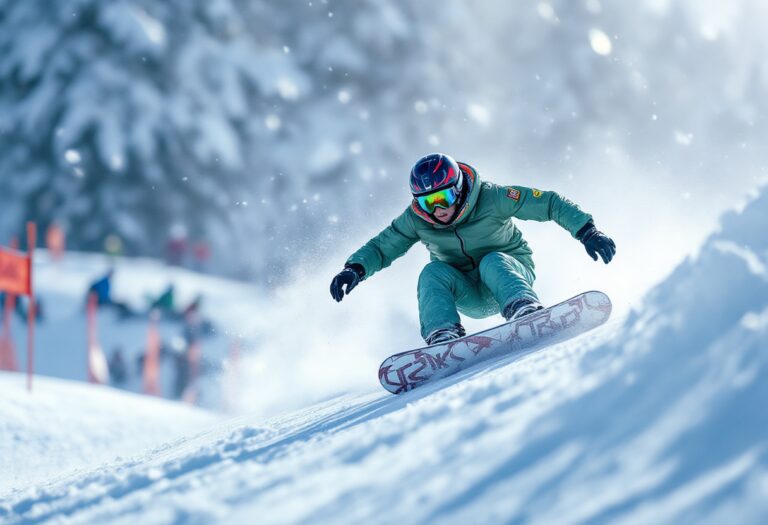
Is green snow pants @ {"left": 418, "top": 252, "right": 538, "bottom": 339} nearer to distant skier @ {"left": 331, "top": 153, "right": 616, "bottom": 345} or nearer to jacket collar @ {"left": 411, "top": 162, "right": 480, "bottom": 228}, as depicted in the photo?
distant skier @ {"left": 331, "top": 153, "right": 616, "bottom": 345}

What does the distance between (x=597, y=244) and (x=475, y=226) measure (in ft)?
2.43

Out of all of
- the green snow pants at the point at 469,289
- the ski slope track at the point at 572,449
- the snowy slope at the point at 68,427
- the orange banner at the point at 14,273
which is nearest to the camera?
the ski slope track at the point at 572,449

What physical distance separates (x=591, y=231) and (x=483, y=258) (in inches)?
25.0

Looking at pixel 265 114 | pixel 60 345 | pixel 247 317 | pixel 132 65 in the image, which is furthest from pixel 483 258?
pixel 265 114

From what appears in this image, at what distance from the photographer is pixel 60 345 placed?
72.8 feet

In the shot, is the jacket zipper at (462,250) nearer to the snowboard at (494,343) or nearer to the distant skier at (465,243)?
the distant skier at (465,243)

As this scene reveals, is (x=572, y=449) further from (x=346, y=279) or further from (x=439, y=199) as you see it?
(x=346, y=279)

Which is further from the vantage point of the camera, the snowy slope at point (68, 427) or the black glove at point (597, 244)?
the snowy slope at point (68, 427)

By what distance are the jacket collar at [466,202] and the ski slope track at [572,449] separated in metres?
1.88

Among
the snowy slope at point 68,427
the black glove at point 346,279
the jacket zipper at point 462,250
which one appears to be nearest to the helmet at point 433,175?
the jacket zipper at point 462,250

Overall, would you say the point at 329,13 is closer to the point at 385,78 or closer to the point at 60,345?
the point at 385,78

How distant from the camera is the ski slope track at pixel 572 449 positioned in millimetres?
1214

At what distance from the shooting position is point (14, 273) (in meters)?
7.11

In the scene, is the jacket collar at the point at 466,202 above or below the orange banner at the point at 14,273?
below
